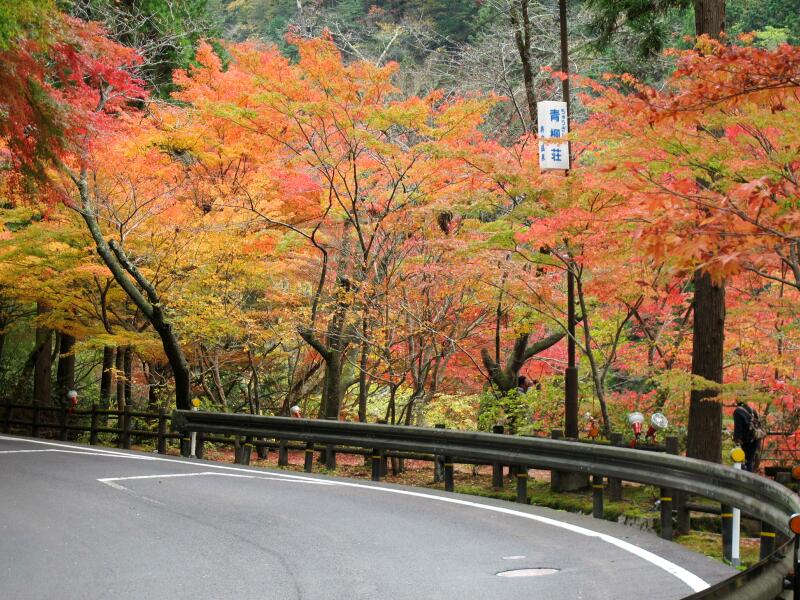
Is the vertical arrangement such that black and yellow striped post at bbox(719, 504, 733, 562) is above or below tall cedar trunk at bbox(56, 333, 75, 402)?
below

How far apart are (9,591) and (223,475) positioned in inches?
235

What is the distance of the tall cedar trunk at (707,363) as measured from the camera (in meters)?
11.5

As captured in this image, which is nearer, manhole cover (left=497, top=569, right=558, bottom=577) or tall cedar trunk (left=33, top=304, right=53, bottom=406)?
manhole cover (left=497, top=569, right=558, bottom=577)

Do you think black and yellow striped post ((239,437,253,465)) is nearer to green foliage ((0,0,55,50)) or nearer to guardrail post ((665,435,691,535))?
green foliage ((0,0,55,50))

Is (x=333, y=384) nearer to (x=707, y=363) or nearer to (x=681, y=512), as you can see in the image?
(x=707, y=363)

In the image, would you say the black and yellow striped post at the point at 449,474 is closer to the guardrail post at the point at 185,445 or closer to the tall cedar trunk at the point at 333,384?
the guardrail post at the point at 185,445

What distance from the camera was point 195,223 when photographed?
745 inches

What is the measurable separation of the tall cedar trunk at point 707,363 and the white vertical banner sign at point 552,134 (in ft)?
9.76

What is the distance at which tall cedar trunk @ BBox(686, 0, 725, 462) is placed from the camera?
1152 centimetres

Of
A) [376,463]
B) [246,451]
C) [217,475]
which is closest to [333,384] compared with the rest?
[246,451]

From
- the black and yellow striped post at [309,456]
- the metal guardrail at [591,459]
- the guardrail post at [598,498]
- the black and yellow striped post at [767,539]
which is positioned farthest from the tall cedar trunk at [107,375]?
the black and yellow striped post at [767,539]

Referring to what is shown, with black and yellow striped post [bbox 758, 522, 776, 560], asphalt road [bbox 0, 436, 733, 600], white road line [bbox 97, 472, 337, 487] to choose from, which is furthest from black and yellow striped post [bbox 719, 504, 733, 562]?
white road line [bbox 97, 472, 337, 487]

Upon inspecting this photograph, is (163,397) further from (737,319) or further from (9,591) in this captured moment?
(9,591)

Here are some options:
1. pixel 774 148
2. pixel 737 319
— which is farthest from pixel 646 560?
pixel 737 319
